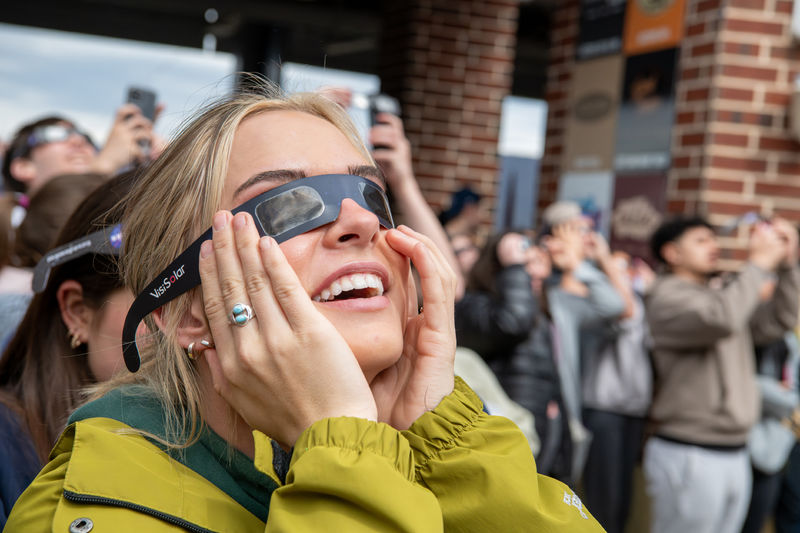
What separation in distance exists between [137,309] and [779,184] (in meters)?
3.87

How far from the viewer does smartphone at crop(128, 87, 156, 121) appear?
131 inches

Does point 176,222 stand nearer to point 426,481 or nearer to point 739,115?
point 426,481

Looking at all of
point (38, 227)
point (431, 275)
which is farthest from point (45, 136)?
point (431, 275)

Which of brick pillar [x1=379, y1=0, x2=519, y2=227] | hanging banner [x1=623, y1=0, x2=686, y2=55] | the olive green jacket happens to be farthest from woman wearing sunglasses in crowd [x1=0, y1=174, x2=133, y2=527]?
brick pillar [x1=379, y1=0, x2=519, y2=227]

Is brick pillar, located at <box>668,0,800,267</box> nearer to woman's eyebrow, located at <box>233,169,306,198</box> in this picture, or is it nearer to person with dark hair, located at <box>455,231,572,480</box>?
person with dark hair, located at <box>455,231,572,480</box>

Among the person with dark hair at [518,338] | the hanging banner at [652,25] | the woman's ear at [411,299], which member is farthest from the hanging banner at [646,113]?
the woman's ear at [411,299]

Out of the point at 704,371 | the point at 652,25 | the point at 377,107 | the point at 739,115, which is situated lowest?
the point at 704,371

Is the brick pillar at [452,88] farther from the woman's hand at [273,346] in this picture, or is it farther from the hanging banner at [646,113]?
the woman's hand at [273,346]

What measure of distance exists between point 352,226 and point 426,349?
249 mm

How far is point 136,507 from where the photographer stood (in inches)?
41.9

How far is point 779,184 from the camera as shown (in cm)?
429

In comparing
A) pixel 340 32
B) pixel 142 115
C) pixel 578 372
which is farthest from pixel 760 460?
pixel 340 32

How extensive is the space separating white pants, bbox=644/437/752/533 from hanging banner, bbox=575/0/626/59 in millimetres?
2380

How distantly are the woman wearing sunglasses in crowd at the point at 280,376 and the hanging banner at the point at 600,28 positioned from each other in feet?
12.7
